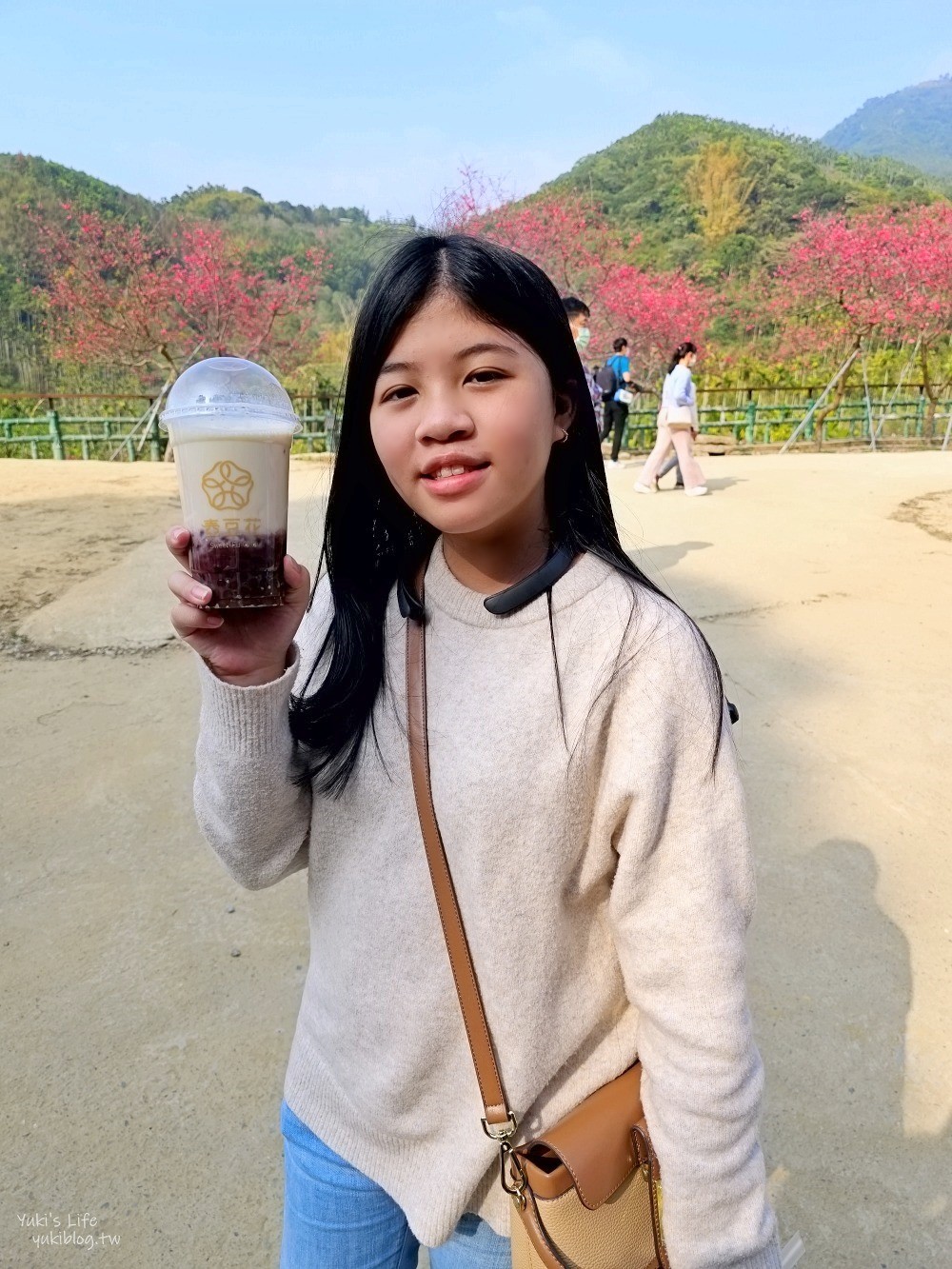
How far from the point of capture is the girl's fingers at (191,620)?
2.65ft

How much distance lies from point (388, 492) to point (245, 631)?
276 millimetres

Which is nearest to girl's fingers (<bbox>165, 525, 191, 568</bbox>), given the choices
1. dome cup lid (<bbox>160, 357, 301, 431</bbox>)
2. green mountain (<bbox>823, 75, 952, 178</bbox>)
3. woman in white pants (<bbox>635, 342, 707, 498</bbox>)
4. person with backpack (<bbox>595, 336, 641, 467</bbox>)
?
dome cup lid (<bbox>160, 357, 301, 431</bbox>)

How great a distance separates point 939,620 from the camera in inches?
167

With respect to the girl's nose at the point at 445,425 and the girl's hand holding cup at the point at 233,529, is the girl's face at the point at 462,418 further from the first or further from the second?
the girl's hand holding cup at the point at 233,529

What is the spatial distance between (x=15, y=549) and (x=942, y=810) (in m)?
5.79

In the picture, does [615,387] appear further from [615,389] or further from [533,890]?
[533,890]

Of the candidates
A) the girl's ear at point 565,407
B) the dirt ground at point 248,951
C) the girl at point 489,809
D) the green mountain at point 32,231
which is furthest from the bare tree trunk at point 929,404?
the girl at point 489,809

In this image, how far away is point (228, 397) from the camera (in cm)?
85

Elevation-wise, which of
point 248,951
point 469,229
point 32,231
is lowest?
point 248,951

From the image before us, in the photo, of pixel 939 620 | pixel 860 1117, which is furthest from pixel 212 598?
pixel 939 620

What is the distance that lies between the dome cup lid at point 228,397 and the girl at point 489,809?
89 millimetres

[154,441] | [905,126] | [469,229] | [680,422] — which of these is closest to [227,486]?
[680,422]

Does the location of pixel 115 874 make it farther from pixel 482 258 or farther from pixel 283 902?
pixel 482 258

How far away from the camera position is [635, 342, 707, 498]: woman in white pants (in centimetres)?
745
